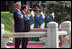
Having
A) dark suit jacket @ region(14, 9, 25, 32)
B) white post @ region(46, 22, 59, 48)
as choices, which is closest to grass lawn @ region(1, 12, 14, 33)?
dark suit jacket @ region(14, 9, 25, 32)

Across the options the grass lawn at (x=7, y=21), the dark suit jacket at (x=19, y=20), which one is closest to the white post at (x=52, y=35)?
the dark suit jacket at (x=19, y=20)

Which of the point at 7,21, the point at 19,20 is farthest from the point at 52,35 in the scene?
the point at 7,21

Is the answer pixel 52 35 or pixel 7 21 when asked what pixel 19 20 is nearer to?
pixel 52 35

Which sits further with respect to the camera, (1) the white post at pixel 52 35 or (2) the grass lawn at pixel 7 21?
(2) the grass lawn at pixel 7 21

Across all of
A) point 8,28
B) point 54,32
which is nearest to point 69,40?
point 54,32

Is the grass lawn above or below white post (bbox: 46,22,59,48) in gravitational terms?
below

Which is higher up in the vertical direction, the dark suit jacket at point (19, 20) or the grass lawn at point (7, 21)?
the dark suit jacket at point (19, 20)

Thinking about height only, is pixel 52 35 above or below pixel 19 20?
below

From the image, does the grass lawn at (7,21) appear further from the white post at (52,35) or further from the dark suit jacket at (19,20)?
the white post at (52,35)

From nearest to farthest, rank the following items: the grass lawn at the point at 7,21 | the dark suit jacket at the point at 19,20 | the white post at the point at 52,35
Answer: the white post at the point at 52,35 → the dark suit jacket at the point at 19,20 → the grass lawn at the point at 7,21

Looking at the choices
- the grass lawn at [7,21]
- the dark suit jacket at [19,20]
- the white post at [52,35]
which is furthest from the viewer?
the grass lawn at [7,21]

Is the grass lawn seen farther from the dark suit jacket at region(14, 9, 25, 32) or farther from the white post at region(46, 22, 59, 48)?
the white post at region(46, 22, 59, 48)

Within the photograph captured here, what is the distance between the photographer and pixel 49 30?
7641 mm

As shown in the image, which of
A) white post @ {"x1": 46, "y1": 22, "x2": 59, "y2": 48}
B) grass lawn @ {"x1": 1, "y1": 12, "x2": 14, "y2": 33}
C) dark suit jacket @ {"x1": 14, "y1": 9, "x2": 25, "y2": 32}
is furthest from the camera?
grass lawn @ {"x1": 1, "y1": 12, "x2": 14, "y2": 33}
